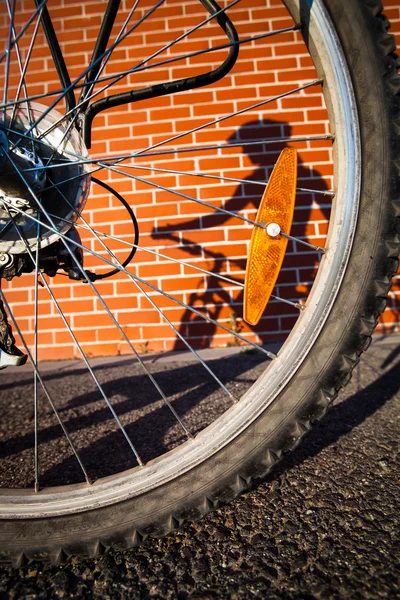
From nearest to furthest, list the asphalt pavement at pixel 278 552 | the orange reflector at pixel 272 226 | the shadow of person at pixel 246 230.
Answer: the asphalt pavement at pixel 278 552
the orange reflector at pixel 272 226
the shadow of person at pixel 246 230

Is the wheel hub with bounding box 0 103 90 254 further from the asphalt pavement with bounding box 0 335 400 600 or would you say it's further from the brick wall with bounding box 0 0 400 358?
the brick wall with bounding box 0 0 400 358

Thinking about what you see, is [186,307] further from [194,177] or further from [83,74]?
[194,177]

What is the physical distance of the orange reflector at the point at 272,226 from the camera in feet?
2.34

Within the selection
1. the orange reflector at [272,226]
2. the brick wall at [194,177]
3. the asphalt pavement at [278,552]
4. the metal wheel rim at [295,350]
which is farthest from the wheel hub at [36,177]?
the brick wall at [194,177]

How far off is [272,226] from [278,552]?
0.63 metres

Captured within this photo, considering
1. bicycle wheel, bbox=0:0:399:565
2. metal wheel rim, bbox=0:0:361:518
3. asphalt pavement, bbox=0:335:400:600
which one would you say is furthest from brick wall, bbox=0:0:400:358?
metal wheel rim, bbox=0:0:361:518

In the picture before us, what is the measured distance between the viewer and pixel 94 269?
218cm

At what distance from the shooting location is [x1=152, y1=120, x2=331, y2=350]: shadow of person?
212cm

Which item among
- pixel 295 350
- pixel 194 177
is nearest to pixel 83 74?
pixel 295 350

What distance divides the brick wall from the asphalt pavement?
51.5 inches

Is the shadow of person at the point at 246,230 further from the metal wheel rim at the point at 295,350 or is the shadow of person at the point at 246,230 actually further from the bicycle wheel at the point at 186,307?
the metal wheel rim at the point at 295,350

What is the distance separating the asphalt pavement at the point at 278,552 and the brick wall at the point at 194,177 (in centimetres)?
131

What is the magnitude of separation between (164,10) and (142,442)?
248 centimetres

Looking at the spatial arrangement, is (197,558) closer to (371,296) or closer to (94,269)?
(371,296)
